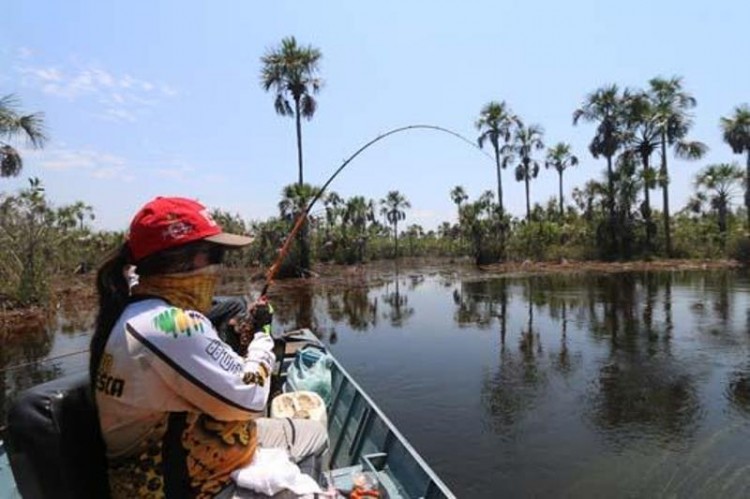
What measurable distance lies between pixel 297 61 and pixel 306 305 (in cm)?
1911

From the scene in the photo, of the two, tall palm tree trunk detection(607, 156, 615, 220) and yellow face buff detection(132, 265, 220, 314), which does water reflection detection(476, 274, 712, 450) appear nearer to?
yellow face buff detection(132, 265, 220, 314)

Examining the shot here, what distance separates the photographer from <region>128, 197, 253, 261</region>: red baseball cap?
216cm

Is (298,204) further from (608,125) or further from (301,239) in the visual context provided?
(608,125)

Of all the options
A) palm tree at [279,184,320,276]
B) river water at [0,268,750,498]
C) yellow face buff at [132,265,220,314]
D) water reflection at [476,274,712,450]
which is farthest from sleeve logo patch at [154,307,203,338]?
palm tree at [279,184,320,276]

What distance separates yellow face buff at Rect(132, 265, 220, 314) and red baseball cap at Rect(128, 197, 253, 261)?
0.38 feet

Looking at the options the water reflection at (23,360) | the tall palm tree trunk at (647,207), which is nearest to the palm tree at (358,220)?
the tall palm tree trunk at (647,207)

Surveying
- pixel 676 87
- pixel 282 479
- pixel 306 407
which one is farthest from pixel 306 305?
pixel 676 87

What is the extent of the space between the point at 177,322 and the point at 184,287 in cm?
29

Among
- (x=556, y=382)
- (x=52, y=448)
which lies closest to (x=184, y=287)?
(x=52, y=448)

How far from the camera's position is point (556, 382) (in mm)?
10453

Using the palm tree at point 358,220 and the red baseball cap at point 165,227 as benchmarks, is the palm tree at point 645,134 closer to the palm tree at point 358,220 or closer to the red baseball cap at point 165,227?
the palm tree at point 358,220

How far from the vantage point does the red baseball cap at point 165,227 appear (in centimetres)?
216

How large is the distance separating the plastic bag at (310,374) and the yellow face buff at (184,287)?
3.66 m

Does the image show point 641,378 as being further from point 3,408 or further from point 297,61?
point 297,61
